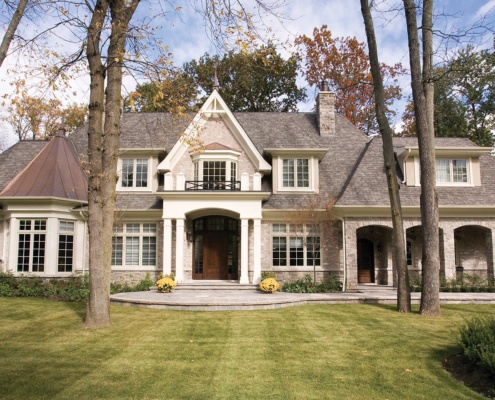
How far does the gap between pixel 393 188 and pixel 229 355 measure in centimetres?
707

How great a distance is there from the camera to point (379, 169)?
19.2 meters

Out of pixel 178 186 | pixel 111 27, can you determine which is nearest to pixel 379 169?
pixel 178 186

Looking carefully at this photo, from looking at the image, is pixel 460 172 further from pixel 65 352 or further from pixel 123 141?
pixel 65 352

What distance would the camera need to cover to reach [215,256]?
19219 mm

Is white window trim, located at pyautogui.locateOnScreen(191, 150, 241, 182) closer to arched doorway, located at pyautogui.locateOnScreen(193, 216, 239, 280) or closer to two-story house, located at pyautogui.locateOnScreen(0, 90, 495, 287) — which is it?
two-story house, located at pyautogui.locateOnScreen(0, 90, 495, 287)

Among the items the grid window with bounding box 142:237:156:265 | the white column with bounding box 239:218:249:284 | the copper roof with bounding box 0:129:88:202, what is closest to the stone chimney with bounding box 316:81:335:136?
the white column with bounding box 239:218:249:284

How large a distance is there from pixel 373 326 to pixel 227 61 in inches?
1009

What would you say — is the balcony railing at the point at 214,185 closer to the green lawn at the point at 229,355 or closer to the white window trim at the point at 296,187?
the white window trim at the point at 296,187

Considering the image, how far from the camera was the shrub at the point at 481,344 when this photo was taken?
21.0 ft

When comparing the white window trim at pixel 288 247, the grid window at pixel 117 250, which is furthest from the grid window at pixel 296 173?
the grid window at pixel 117 250

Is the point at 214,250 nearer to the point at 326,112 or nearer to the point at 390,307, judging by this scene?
the point at 390,307

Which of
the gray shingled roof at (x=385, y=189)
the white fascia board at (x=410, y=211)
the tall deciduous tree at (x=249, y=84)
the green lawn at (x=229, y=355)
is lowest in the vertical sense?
the green lawn at (x=229, y=355)

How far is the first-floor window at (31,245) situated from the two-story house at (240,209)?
40 millimetres

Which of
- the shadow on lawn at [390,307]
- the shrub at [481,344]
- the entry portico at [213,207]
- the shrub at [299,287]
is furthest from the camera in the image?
the entry portico at [213,207]
